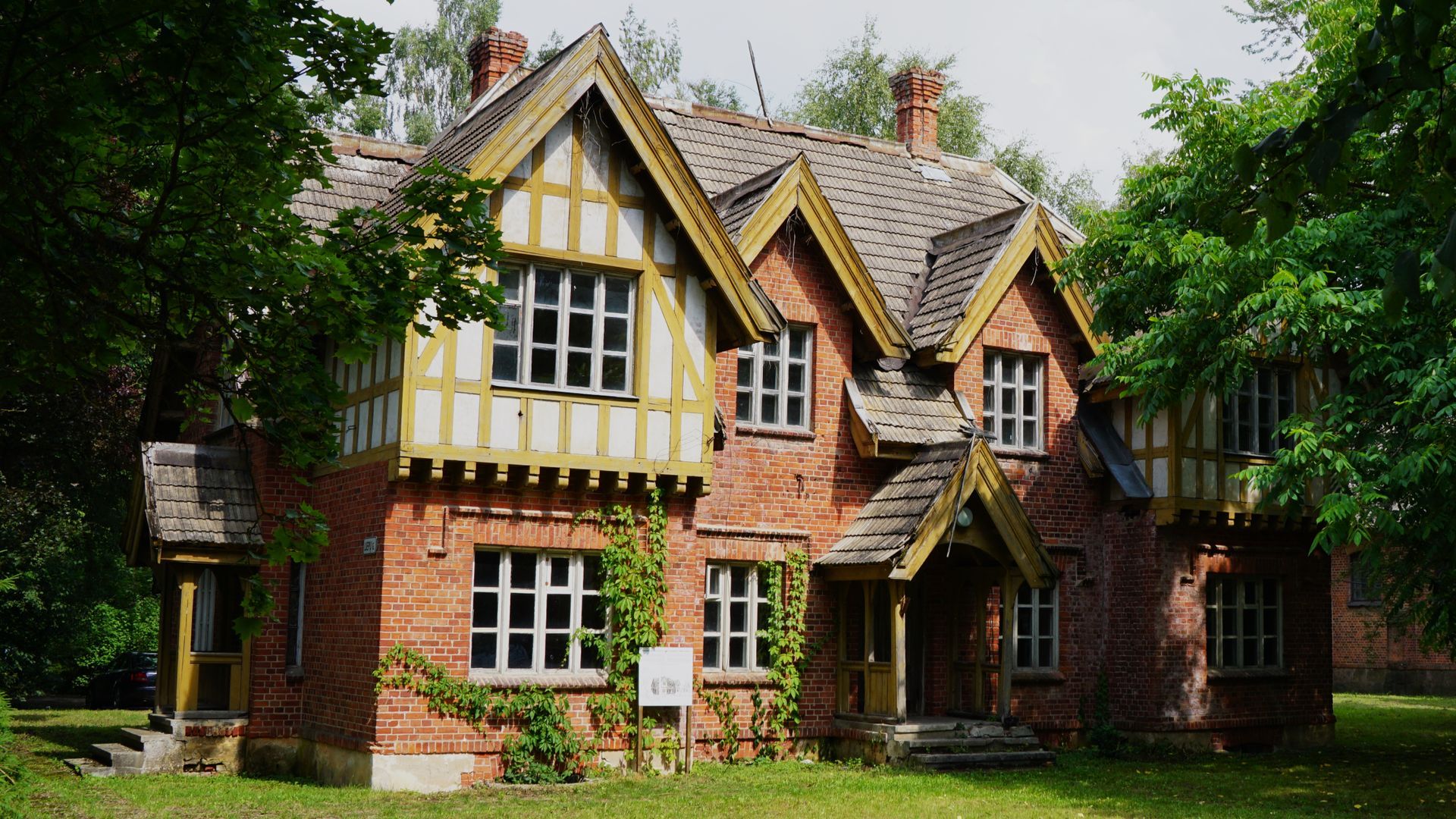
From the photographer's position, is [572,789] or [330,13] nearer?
[330,13]

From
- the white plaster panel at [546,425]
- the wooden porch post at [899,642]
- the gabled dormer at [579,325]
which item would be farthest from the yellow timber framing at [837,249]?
the white plaster panel at [546,425]

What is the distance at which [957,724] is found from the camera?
59.6 feet

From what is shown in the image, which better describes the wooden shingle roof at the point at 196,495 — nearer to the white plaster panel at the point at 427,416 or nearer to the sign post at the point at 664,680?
the white plaster panel at the point at 427,416

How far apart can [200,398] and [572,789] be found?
25.9ft

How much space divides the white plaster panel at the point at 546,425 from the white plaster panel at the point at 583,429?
0.18 meters

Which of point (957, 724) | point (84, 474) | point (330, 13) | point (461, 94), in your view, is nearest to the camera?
point (330, 13)

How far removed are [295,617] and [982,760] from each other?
9026 mm

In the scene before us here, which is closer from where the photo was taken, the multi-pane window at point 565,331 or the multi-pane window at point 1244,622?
the multi-pane window at point 565,331

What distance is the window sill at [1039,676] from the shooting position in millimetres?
20391

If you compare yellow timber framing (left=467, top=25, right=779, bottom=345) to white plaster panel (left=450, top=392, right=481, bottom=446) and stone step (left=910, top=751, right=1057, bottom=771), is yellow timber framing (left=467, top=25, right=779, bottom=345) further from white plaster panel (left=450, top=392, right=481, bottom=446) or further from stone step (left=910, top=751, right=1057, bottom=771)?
stone step (left=910, top=751, right=1057, bottom=771)

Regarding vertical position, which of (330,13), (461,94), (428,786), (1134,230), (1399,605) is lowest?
(428,786)

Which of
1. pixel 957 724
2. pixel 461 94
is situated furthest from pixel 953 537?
pixel 461 94

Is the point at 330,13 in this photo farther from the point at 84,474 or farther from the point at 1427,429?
the point at 84,474

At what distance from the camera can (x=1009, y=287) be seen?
817 inches
